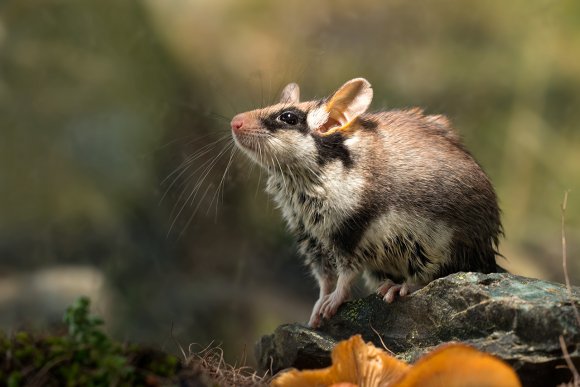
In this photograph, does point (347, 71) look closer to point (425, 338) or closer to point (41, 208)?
point (41, 208)

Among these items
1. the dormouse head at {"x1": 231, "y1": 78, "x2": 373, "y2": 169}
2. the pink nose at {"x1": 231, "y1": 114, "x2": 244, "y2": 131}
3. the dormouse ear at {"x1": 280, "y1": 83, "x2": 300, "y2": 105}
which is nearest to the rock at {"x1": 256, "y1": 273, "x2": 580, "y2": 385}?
the dormouse head at {"x1": 231, "y1": 78, "x2": 373, "y2": 169}

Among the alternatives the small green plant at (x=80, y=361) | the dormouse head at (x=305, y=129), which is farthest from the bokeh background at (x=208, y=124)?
the small green plant at (x=80, y=361)

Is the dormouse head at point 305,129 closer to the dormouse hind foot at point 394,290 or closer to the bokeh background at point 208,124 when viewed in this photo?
the dormouse hind foot at point 394,290

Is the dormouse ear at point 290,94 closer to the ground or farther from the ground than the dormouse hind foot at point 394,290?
farther from the ground

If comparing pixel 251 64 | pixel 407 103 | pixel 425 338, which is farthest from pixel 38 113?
pixel 425 338

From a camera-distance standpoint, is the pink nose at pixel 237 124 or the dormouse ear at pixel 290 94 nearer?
the pink nose at pixel 237 124

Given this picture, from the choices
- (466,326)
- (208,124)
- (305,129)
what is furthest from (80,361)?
(208,124)

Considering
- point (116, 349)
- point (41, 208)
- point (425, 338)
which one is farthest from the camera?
point (41, 208)

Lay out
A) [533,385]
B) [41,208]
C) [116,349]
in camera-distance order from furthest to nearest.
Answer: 1. [41,208]
2. [533,385]
3. [116,349]
